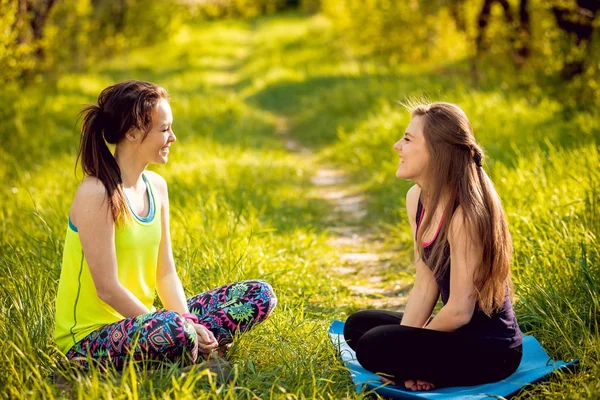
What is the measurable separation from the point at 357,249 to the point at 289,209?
903mm

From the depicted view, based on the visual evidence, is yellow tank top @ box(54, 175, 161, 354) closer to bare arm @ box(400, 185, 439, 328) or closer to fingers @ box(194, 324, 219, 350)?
fingers @ box(194, 324, 219, 350)

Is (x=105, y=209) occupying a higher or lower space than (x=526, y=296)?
higher

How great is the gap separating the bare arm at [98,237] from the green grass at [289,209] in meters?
0.35

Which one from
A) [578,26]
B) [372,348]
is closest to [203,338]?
[372,348]

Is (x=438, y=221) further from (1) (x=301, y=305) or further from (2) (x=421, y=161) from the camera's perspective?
(1) (x=301, y=305)

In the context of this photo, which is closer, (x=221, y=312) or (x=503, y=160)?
(x=221, y=312)

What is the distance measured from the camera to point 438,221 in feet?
10.4

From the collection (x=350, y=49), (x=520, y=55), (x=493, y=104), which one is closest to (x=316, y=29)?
(x=350, y=49)

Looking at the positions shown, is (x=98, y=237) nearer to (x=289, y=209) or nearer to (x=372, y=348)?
(x=372, y=348)

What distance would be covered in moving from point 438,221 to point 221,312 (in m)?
1.05

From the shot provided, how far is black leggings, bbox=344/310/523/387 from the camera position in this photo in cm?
308

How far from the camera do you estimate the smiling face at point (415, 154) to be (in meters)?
3.17

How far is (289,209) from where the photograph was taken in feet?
20.7

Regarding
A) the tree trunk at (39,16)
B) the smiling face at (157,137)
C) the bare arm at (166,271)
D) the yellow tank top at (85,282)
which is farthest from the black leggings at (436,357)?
the tree trunk at (39,16)
